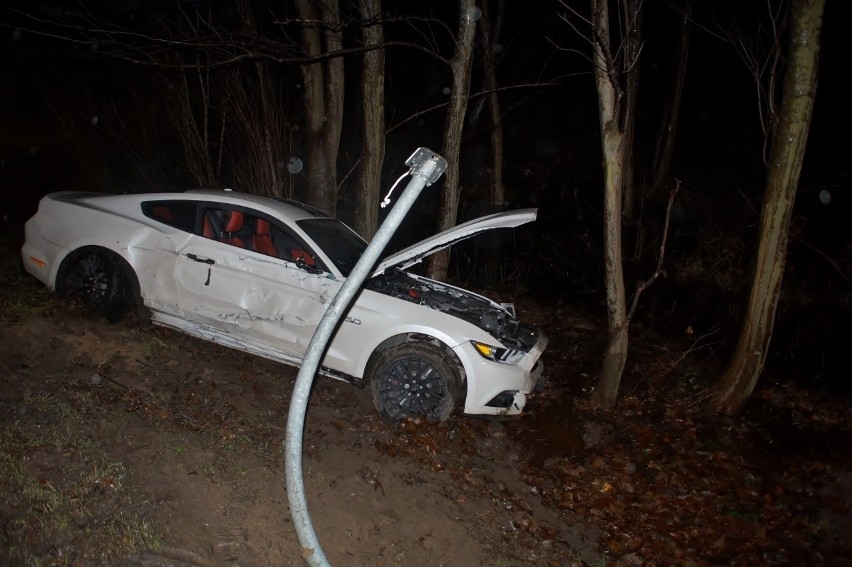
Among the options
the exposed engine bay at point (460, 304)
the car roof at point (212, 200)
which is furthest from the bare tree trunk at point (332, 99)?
the exposed engine bay at point (460, 304)

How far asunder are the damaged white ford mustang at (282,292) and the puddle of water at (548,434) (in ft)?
1.54

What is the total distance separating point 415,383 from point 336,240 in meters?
1.76

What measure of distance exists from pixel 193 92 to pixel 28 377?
25.1 ft

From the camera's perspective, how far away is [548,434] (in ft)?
20.1

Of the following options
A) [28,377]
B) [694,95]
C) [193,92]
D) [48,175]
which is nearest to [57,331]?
[28,377]

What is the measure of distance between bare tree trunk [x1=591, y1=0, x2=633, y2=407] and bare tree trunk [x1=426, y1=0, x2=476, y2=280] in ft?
8.25

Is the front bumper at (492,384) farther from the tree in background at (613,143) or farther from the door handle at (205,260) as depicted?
the door handle at (205,260)

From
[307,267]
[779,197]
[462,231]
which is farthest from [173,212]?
[779,197]

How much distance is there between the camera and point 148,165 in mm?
14383

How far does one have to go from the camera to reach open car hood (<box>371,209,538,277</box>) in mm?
5346

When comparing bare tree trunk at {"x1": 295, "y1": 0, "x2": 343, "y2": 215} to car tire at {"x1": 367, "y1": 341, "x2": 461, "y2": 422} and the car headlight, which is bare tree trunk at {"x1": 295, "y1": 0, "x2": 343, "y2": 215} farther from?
the car headlight

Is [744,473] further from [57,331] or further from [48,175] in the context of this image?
[48,175]

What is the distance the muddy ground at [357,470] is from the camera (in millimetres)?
3711

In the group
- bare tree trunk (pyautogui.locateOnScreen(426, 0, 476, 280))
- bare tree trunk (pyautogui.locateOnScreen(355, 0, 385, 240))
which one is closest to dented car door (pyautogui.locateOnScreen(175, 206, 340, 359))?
bare tree trunk (pyautogui.locateOnScreen(426, 0, 476, 280))
